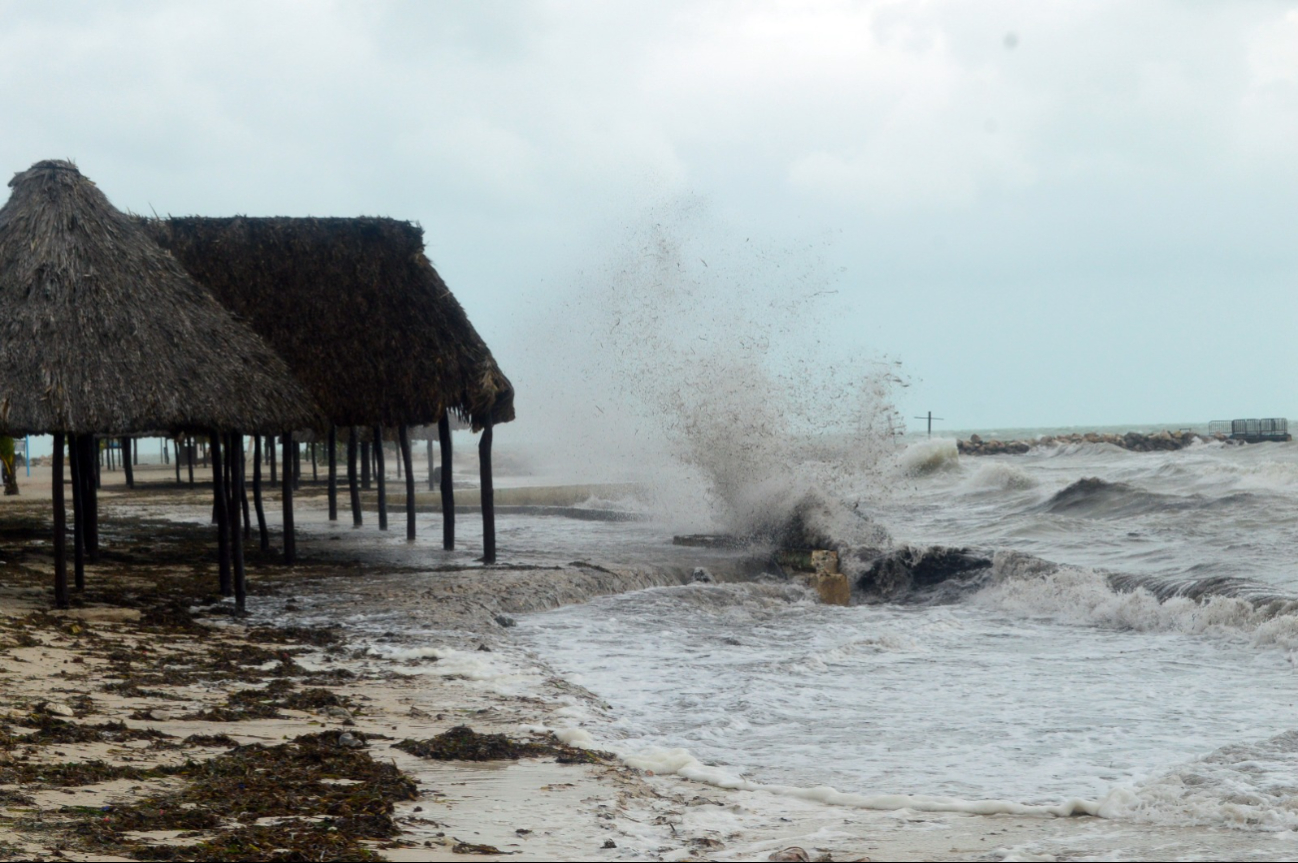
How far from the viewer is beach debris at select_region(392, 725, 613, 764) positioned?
5.59m

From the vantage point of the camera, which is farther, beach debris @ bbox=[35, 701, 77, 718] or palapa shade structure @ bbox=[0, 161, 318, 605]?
palapa shade structure @ bbox=[0, 161, 318, 605]

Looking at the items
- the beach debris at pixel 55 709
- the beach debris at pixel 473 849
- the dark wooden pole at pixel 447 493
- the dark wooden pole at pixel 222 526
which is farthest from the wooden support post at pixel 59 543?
the beach debris at pixel 473 849

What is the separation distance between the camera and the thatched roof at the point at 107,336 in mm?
9219

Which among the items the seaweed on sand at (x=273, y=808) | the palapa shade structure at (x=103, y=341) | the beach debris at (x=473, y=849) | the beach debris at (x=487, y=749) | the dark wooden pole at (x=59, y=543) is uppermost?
the palapa shade structure at (x=103, y=341)

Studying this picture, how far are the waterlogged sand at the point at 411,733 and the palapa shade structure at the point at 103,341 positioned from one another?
1.14 meters

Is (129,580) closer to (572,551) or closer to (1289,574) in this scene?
(572,551)

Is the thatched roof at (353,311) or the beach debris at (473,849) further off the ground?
the thatched roof at (353,311)

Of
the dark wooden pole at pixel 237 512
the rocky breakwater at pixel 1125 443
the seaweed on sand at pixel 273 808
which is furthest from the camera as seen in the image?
the rocky breakwater at pixel 1125 443

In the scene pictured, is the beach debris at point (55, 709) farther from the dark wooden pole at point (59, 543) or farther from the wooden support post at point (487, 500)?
the wooden support post at point (487, 500)

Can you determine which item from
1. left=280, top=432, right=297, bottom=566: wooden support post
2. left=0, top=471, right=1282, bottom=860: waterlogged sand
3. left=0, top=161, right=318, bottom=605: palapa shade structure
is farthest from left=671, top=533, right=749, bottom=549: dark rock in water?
left=0, top=161, right=318, bottom=605: palapa shade structure

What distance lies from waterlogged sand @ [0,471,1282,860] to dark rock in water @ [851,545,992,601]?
440cm

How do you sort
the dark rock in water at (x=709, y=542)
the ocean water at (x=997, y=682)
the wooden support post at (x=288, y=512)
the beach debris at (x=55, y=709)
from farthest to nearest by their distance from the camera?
the dark rock in water at (x=709, y=542), the wooden support post at (x=288, y=512), the beach debris at (x=55, y=709), the ocean water at (x=997, y=682)

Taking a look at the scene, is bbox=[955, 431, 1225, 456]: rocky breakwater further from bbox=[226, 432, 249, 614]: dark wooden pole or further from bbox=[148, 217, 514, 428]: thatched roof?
bbox=[226, 432, 249, 614]: dark wooden pole

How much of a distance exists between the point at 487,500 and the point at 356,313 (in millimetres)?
2470
